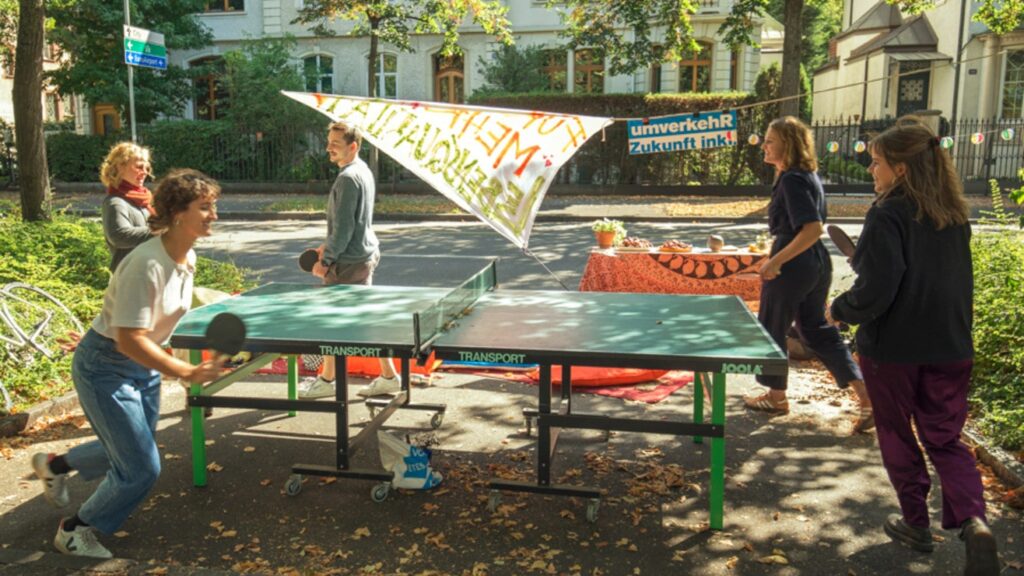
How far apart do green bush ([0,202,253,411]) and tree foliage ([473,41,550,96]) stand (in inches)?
754

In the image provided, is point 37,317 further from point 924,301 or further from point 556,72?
point 556,72

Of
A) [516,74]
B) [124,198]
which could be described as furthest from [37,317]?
[516,74]

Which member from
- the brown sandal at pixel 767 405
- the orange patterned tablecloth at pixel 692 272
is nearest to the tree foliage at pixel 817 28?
the orange patterned tablecloth at pixel 692 272

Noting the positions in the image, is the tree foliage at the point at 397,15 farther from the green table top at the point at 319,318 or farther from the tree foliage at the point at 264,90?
the green table top at the point at 319,318

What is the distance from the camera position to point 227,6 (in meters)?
33.0

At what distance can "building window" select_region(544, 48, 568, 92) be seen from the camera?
31219 mm

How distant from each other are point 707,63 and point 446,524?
2906 centimetres

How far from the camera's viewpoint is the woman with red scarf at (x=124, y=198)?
5.64 m

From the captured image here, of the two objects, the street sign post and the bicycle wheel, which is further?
the street sign post

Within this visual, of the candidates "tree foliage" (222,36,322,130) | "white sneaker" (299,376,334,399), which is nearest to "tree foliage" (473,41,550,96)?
"tree foliage" (222,36,322,130)

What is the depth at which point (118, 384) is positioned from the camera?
3.80m

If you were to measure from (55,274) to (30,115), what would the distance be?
3688mm

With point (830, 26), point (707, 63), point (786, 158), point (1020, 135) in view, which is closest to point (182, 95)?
point (707, 63)

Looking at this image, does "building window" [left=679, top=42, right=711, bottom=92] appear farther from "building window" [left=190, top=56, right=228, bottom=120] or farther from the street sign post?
the street sign post
